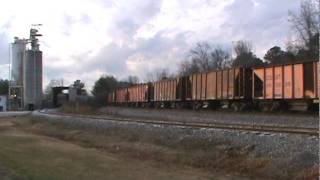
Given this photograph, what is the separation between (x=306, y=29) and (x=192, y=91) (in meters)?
32.0

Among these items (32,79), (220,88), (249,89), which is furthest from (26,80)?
(249,89)

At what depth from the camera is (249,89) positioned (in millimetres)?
43938

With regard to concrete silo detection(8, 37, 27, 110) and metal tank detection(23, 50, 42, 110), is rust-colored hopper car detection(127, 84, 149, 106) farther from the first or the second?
concrete silo detection(8, 37, 27, 110)

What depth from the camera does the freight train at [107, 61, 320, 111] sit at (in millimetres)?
35406

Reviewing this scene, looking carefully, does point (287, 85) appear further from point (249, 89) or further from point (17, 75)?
point (17, 75)

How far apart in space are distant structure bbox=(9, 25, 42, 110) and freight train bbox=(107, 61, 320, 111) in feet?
264

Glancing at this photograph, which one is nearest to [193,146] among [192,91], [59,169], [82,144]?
[59,169]

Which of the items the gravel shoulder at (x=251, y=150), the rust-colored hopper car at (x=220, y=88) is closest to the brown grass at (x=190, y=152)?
the gravel shoulder at (x=251, y=150)

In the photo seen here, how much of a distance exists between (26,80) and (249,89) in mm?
108987

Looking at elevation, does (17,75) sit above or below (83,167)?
above

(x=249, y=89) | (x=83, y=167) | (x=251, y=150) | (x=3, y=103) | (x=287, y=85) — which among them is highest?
(x=287, y=85)

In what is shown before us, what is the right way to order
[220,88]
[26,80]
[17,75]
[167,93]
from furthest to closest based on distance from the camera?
1. [17,75]
2. [26,80]
3. [167,93]
4. [220,88]

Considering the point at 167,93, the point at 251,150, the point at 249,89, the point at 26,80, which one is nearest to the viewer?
the point at 251,150

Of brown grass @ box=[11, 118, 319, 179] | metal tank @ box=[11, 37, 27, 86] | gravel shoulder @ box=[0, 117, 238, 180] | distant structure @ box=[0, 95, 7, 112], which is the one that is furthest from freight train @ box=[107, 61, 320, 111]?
distant structure @ box=[0, 95, 7, 112]
